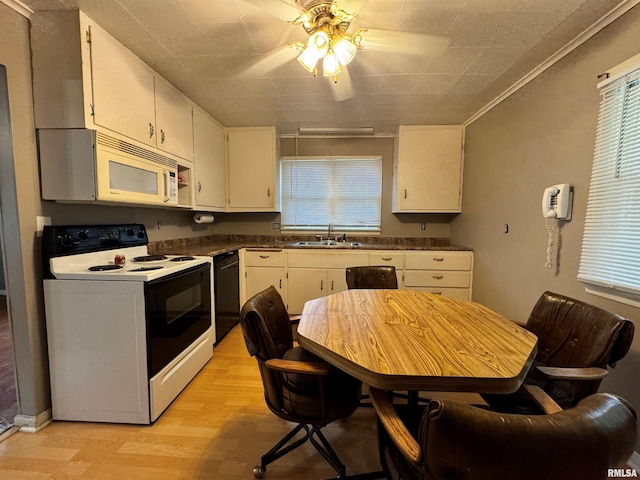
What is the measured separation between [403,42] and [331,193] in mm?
2204

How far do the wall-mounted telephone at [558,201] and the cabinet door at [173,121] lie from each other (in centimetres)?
280

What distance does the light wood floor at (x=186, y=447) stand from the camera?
54.0 inches

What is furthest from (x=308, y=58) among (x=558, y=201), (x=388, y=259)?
(x=388, y=259)

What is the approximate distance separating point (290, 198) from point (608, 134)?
10.1 feet

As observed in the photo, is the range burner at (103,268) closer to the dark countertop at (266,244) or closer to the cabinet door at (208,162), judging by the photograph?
the dark countertop at (266,244)

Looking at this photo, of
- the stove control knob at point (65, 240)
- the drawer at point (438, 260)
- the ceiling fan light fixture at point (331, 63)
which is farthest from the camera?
the drawer at point (438, 260)

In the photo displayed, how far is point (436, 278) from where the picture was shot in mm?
3148

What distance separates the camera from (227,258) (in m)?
2.88

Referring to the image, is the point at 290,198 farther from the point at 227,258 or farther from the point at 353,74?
the point at 353,74

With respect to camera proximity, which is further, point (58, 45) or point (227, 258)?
point (227, 258)

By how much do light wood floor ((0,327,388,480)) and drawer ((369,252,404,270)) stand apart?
64.5 inches

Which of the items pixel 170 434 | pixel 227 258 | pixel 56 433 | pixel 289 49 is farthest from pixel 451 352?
pixel 227 258

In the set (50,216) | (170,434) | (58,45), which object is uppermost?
(58,45)

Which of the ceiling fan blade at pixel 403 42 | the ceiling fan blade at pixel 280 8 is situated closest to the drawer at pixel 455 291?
the ceiling fan blade at pixel 403 42
